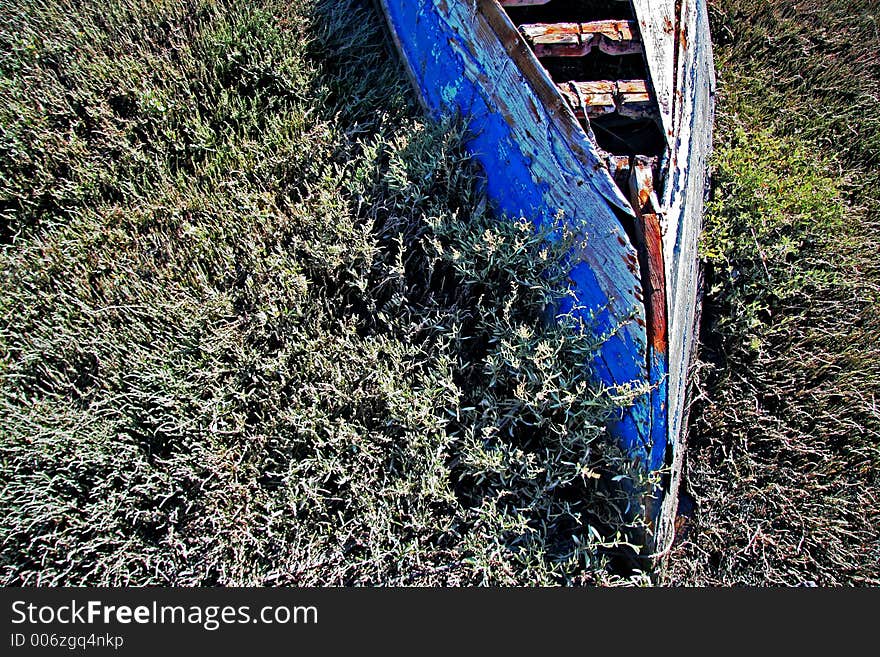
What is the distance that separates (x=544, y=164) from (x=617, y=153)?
1.15ft

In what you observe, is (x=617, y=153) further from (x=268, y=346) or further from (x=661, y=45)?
(x=268, y=346)

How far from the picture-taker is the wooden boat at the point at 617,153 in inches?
86.7

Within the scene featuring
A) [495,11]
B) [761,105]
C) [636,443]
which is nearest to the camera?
[636,443]

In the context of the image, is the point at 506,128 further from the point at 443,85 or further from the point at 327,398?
the point at 327,398

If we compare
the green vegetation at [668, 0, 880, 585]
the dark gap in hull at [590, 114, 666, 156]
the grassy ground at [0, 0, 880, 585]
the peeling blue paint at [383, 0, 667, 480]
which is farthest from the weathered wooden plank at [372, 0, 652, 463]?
the green vegetation at [668, 0, 880, 585]

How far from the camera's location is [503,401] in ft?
8.33

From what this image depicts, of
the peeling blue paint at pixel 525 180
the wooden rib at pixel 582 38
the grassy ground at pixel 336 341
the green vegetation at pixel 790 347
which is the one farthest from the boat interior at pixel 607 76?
the green vegetation at pixel 790 347

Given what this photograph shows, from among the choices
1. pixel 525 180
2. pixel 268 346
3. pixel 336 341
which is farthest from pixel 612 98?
pixel 268 346

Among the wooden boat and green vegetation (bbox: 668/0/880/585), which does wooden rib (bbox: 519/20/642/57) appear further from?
green vegetation (bbox: 668/0/880/585)

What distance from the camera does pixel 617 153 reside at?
2.54 meters

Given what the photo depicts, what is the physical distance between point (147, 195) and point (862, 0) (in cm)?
458

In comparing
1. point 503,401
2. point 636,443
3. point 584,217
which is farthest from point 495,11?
point 636,443

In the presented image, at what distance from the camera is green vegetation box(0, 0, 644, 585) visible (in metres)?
2.39

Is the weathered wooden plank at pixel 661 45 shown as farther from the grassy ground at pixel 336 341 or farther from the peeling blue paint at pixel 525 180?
the grassy ground at pixel 336 341
